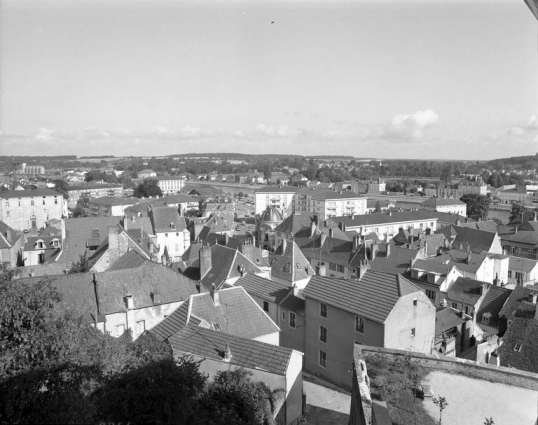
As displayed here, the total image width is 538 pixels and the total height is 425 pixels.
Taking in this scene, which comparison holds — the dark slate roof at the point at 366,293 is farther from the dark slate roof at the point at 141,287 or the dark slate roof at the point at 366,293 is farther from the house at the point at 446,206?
the house at the point at 446,206

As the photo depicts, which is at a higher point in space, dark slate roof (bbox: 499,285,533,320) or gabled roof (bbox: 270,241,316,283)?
gabled roof (bbox: 270,241,316,283)

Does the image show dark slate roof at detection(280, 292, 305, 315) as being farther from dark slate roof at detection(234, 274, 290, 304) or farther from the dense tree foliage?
the dense tree foliage

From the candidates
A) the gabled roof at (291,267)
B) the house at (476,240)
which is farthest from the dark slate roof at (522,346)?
the house at (476,240)

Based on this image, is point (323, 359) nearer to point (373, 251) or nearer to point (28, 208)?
point (373, 251)

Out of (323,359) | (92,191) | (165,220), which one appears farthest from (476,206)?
(92,191)

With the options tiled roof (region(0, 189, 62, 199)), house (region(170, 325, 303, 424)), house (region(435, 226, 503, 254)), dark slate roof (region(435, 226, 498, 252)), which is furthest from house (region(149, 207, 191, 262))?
house (region(170, 325, 303, 424))
